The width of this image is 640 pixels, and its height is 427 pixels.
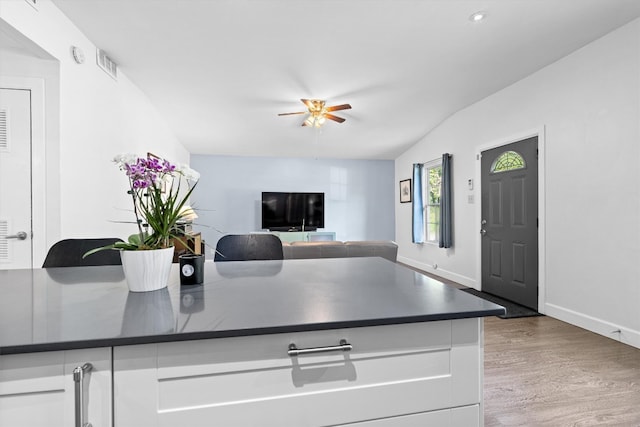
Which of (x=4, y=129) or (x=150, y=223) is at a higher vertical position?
(x=4, y=129)

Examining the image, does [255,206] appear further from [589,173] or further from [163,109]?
[589,173]

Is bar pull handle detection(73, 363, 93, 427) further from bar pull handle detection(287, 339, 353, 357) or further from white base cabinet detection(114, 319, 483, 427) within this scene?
bar pull handle detection(287, 339, 353, 357)

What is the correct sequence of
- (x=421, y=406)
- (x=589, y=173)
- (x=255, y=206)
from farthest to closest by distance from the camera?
1. (x=255, y=206)
2. (x=589, y=173)
3. (x=421, y=406)

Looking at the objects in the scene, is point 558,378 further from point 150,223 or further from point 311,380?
point 150,223

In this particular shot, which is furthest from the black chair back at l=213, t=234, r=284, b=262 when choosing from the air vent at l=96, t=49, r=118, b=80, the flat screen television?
the flat screen television

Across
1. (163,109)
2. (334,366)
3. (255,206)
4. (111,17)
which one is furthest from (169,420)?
(255,206)

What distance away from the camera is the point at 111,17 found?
2.36m

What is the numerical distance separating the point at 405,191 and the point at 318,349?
618 centimetres

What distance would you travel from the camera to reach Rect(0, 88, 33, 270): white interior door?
2.22m

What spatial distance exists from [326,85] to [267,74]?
0.68m

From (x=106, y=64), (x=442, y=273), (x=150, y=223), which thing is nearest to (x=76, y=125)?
(x=106, y=64)

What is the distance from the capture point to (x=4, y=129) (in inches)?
87.8

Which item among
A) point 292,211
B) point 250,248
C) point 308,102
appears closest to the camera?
point 250,248

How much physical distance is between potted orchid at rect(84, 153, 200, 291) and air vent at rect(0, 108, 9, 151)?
2.03 meters
